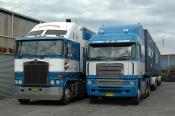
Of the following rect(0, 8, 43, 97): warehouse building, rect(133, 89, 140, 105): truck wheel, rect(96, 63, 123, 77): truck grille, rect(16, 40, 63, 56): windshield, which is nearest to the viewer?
rect(16, 40, 63, 56): windshield

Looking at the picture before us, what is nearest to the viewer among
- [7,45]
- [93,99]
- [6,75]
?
[93,99]

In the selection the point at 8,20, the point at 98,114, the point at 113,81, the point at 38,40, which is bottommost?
the point at 98,114

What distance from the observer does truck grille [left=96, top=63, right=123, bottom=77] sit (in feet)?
58.4

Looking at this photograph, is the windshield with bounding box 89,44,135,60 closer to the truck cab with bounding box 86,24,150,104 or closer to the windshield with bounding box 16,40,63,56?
the truck cab with bounding box 86,24,150,104

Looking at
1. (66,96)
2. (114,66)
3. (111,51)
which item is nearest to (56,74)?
(66,96)

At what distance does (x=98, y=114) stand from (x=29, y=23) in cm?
1310

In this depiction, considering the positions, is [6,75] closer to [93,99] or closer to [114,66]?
[93,99]

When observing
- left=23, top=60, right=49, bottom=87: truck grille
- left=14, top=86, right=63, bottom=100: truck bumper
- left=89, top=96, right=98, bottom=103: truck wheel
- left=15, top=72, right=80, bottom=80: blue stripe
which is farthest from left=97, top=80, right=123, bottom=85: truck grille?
left=23, top=60, right=49, bottom=87: truck grille

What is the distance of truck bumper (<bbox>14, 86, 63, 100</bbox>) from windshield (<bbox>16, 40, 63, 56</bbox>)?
1.56 metres

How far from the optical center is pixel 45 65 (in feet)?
57.9

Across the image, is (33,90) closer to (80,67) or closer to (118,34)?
(80,67)

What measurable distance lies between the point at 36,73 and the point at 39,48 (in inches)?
44.7

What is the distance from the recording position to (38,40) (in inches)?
706

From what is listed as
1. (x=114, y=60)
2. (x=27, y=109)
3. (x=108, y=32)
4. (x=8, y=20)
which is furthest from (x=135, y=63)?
(x=8, y=20)
